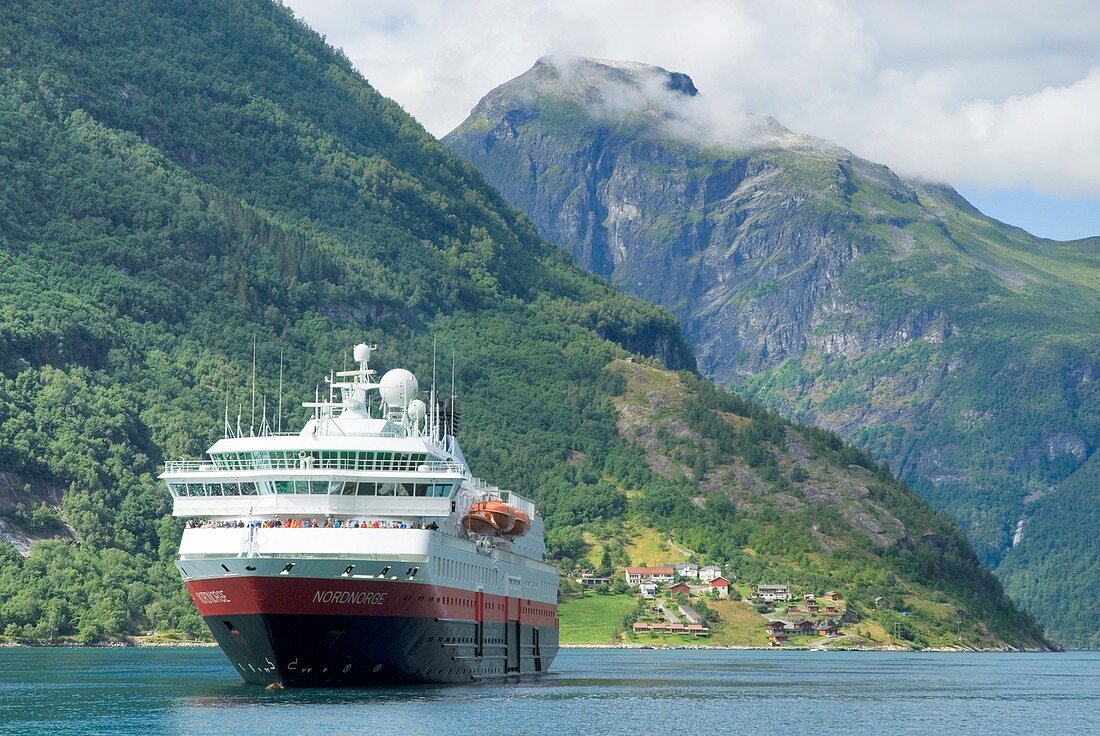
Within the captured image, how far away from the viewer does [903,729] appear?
122 m

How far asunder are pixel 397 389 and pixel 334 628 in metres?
28.5

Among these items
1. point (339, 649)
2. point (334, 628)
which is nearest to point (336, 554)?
point (334, 628)

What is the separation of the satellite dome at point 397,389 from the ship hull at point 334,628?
1810cm

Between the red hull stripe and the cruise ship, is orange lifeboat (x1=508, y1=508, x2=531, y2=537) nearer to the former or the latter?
the cruise ship

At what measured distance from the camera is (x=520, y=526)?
145m

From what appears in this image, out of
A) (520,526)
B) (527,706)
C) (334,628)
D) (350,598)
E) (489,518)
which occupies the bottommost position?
(527,706)

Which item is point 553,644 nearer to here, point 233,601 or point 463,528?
point 463,528

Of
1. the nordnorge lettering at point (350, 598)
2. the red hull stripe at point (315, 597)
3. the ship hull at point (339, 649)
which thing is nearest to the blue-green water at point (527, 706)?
the ship hull at point (339, 649)

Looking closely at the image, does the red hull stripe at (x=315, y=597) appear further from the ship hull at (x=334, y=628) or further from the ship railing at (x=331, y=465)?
the ship railing at (x=331, y=465)

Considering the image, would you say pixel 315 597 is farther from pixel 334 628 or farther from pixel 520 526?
pixel 520 526

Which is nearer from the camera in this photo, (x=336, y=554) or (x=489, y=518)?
(x=336, y=554)

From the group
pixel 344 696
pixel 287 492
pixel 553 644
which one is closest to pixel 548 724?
pixel 344 696

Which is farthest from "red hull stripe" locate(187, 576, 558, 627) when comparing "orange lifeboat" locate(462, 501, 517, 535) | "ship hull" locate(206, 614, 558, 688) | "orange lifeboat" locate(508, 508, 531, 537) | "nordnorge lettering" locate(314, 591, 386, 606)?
"orange lifeboat" locate(508, 508, 531, 537)

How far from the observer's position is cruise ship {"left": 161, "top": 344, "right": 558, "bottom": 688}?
11862cm
